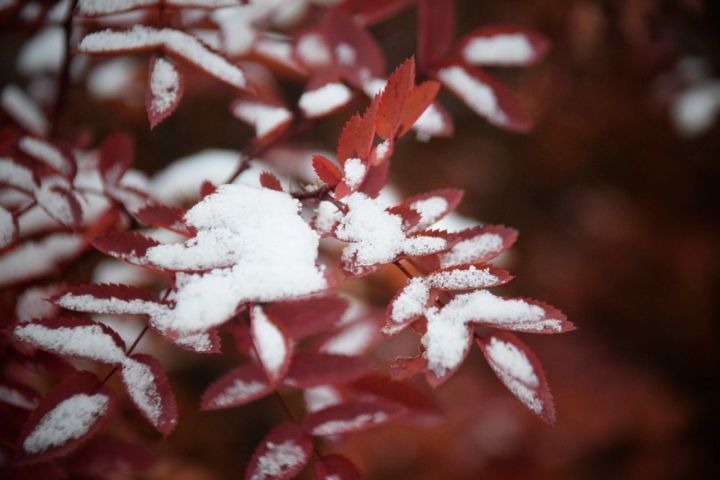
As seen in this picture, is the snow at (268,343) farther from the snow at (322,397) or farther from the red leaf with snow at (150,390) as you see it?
the snow at (322,397)

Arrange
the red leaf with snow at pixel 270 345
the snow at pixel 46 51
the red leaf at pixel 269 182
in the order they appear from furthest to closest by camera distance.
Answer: the snow at pixel 46 51 < the red leaf at pixel 269 182 < the red leaf with snow at pixel 270 345

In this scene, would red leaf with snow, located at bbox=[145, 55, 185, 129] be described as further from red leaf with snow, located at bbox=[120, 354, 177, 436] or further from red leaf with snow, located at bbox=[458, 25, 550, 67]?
red leaf with snow, located at bbox=[458, 25, 550, 67]

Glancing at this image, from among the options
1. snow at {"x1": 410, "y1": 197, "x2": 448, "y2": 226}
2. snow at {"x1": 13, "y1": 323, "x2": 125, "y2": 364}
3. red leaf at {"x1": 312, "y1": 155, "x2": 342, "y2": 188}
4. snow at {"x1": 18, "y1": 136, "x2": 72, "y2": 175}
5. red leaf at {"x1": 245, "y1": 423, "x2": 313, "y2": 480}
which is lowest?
red leaf at {"x1": 245, "y1": 423, "x2": 313, "y2": 480}

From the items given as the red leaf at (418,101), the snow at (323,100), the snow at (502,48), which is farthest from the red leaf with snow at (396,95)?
the snow at (502,48)

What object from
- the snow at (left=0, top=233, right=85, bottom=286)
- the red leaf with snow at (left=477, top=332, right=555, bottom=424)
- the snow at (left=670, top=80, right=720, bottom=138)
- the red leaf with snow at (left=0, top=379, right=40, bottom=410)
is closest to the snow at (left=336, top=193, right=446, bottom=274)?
the red leaf with snow at (left=477, top=332, right=555, bottom=424)

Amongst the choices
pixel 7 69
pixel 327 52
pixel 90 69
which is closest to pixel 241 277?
pixel 327 52

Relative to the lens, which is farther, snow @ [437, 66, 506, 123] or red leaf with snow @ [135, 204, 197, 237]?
snow @ [437, 66, 506, 123]

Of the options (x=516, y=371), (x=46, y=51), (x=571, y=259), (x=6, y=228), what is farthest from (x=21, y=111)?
(x=571, y=259)

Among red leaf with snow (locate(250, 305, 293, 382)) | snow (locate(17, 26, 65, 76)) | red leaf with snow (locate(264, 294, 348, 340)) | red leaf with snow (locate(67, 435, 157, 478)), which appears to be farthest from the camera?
snow (locate(17, 26, 65, 76))
